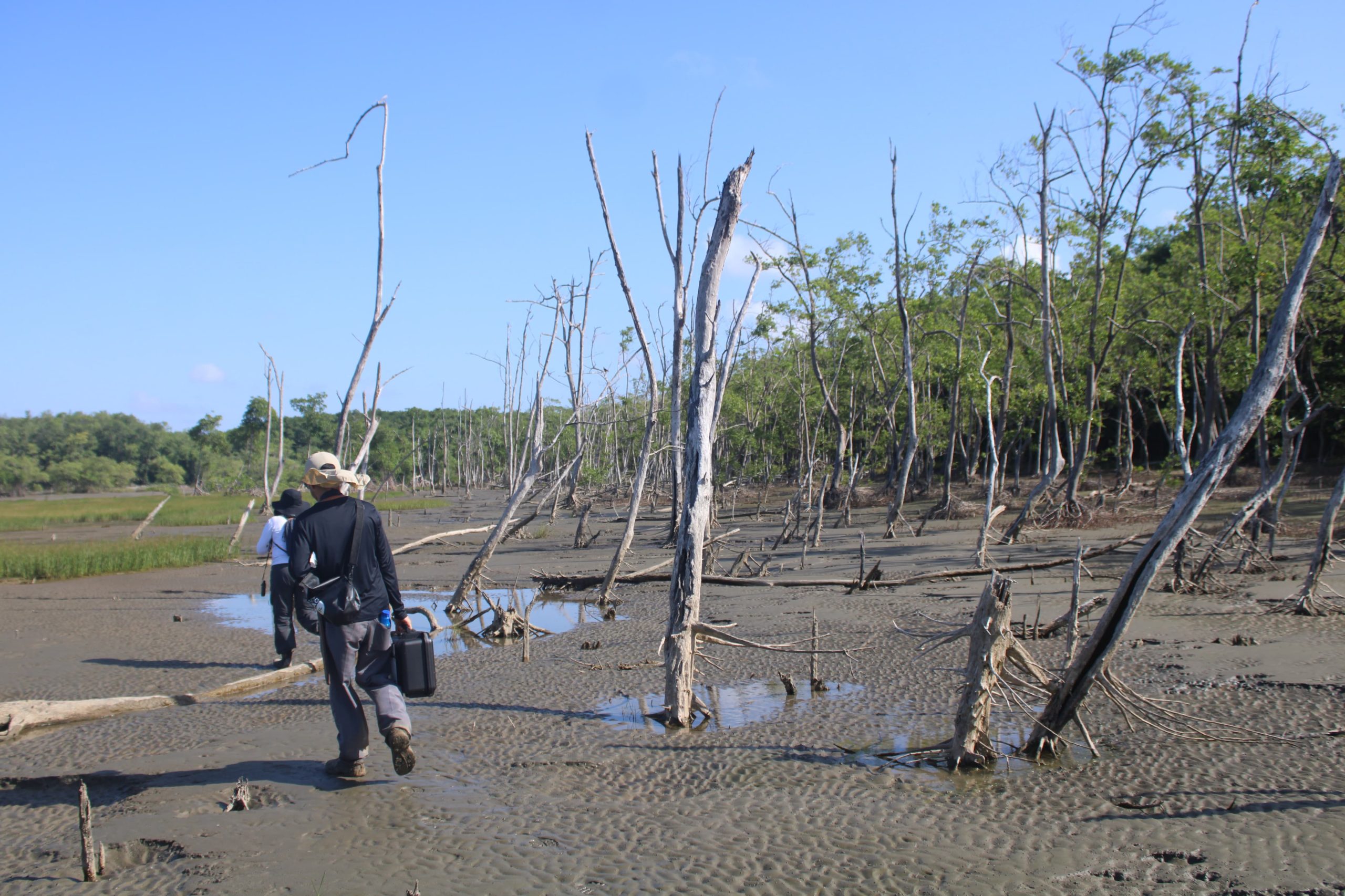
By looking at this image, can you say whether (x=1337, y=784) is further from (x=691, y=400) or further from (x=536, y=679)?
(x=536, y=679)

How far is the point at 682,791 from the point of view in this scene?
547 cm

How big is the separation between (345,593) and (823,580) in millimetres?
9078

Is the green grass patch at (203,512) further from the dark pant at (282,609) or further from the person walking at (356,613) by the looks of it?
the person walking at (356,613)

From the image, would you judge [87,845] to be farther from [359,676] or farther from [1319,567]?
[1319,567]

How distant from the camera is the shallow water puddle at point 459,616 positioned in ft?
37.0

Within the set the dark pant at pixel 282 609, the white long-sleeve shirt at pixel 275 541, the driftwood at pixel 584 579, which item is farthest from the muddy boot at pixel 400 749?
the driftwood at pixel 584 579

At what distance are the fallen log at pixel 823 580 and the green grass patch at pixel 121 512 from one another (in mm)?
27503

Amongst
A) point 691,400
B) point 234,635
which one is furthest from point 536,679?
point 234,635

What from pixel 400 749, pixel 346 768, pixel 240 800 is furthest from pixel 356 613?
pixel 240 800

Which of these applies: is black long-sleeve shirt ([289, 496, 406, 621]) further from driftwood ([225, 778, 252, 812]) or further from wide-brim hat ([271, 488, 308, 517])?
wide-brim hat ([271, 488, 308, 517])

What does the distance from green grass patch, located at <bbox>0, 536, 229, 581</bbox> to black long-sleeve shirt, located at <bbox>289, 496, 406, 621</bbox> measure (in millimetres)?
16580

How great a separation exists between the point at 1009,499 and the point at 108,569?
75.9 feet

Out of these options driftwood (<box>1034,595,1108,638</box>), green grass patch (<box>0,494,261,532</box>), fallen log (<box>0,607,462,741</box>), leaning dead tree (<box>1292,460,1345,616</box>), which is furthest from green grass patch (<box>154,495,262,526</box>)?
leaning dead tree (<box>1292,460,1345,616</box>)

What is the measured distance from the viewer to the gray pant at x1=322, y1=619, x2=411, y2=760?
5.36m
